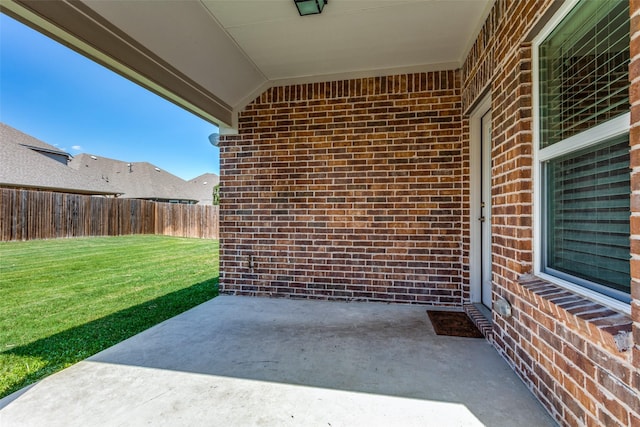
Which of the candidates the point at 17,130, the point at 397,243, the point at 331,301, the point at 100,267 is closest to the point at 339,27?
Answer: the point at 397,243

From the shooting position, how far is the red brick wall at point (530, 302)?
1.18 meters

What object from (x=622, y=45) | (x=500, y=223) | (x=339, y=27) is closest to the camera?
(x=622, y=45)

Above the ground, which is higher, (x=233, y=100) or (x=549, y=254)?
(x=233, y=100)

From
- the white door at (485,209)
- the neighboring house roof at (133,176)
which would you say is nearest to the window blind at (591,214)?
the white door at (485,209)

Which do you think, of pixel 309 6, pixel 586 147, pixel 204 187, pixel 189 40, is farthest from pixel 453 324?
pixel 204 187

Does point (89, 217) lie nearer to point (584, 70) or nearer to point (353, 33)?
point (353, 33)

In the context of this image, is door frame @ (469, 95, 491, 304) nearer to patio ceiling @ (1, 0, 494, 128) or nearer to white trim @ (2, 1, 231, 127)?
patio ceiling @ (1, 0, 494, 128)

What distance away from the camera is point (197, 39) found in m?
2.93

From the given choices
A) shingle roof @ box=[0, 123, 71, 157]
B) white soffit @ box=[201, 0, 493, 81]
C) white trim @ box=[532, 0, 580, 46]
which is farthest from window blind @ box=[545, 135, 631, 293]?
shingle roof @ box=[0, 123, 71, 157]

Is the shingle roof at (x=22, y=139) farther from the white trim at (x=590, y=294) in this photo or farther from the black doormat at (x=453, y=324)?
the white trim at (x=590, y=294)

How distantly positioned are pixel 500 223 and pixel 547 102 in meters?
0.89

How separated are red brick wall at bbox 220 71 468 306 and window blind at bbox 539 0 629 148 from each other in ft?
5.60

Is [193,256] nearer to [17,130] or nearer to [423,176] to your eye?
[423,176]

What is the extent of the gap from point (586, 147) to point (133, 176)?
90.4 feet
